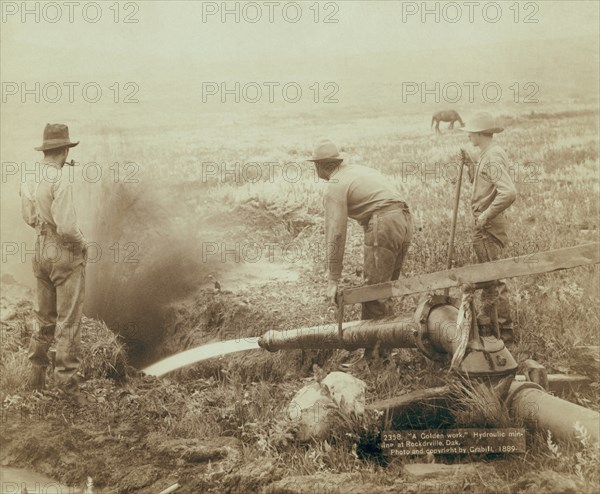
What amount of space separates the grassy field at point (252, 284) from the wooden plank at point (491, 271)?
0.69 m

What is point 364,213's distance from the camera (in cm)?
536

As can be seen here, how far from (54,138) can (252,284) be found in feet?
6.61

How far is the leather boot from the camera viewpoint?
5379 millimetres

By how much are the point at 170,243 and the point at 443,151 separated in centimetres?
256

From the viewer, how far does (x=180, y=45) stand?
557cm

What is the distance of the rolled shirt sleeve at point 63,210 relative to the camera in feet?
16.7

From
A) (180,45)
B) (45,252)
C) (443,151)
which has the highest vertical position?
(180,45)

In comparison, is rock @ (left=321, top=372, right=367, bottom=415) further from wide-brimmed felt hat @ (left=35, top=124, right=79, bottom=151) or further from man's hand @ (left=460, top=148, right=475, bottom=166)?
wide-brimmed felt hat @ (left=35, top=124, right=79, bottom=151)

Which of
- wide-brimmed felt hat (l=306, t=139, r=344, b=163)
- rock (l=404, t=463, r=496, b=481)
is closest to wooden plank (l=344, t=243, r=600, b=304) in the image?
wide-brimmed felt hat (l=306, t=139, r=344, b=163)

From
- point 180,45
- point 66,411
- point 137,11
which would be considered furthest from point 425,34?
point 66,411

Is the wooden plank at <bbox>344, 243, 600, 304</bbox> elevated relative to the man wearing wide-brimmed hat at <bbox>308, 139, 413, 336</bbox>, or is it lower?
lower

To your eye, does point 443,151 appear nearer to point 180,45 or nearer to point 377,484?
point 180,45

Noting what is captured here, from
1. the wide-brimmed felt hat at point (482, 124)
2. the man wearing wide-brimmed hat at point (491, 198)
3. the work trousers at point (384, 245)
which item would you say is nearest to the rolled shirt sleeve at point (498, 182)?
the man wearing wide-brimmed hat at point (491, 198)

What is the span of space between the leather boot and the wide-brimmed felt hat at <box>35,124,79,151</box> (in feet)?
5.79
